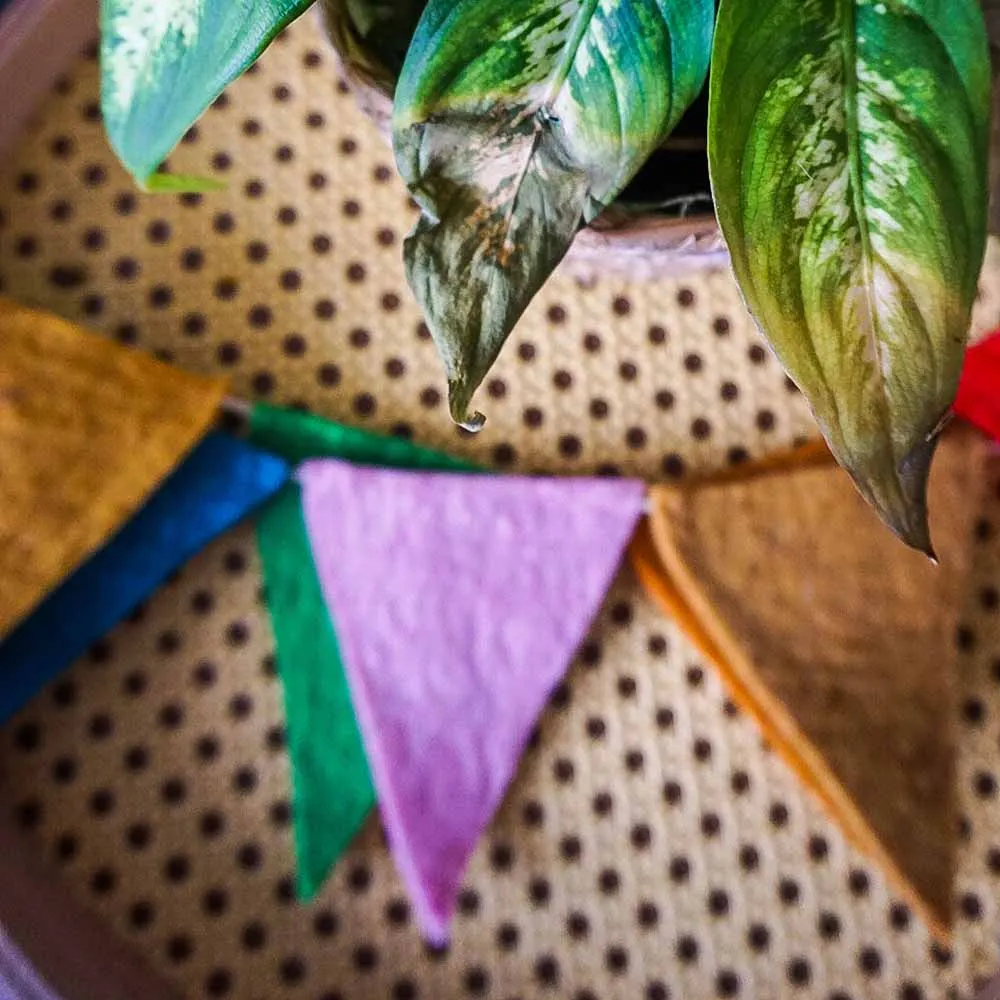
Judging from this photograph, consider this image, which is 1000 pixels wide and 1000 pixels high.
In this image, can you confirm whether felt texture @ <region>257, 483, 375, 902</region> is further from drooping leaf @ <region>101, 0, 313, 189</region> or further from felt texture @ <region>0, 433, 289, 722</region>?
drooping leaf @ <region>101, 0, 313, 189</region>

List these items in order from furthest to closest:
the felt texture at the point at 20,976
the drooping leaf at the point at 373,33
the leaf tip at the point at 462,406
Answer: the felt texture at the point at 20,976
the drooping leaf at the point at 373,33
the leaf tip at the point at 462,406

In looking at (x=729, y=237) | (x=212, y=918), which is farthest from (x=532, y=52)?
(x=212, y=918)

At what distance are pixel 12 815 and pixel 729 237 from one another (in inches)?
20.3

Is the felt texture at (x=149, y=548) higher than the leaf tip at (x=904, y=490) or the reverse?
the reverse

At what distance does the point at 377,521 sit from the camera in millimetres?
590

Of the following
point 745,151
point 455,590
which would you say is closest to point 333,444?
point 455,590

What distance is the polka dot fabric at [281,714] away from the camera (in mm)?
572

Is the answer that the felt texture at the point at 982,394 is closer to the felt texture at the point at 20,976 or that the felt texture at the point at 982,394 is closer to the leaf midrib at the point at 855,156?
the leaf midrib at the point at 855,156

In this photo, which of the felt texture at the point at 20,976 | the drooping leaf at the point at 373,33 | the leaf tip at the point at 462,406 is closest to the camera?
the leaf tip at the point at 462,406

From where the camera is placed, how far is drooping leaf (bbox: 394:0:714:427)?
30 cm

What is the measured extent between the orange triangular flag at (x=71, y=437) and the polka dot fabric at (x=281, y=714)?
0.18ft

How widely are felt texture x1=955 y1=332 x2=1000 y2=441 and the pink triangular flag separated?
0.19 metres

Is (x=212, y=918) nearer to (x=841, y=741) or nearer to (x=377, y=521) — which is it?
(x=377, y=521)

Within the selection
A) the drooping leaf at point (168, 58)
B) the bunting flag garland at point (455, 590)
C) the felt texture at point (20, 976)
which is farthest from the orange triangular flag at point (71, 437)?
the drooping leaf at point (168, 58)
